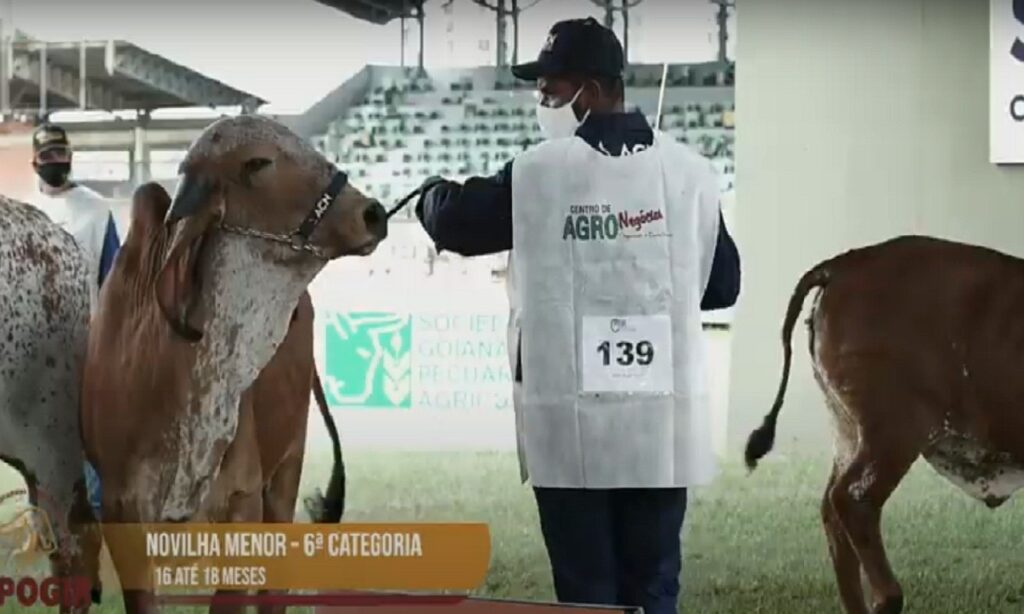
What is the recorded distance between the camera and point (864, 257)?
2.99m

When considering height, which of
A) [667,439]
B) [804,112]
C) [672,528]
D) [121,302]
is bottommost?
[672,528]

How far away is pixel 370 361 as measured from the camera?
122 inches

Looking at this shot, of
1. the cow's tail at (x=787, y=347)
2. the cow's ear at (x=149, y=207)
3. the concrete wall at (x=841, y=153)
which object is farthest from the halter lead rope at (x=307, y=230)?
the cow's tail at (x=787, y=347)

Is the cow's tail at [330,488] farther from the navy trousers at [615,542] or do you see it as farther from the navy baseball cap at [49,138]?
the navy baseball cap at [49,138]

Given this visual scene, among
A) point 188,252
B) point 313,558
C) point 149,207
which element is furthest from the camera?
point 313,558

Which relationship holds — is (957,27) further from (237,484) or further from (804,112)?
(237,484)

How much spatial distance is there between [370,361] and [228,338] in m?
0.52

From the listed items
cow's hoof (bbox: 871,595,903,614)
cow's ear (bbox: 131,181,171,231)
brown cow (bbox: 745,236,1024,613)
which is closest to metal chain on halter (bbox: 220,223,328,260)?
cow's ear (bbox: 131,181,171,231)

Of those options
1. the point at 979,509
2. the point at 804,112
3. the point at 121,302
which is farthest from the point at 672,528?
the point at 121,302

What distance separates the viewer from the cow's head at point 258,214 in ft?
8.56

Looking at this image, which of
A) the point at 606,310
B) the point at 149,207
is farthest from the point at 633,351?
the point at 149,207

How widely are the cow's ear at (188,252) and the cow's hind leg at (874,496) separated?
1336mm

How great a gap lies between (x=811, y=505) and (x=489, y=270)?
0.82 meters

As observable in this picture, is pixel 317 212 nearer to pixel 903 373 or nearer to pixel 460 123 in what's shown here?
pixel 460 123
